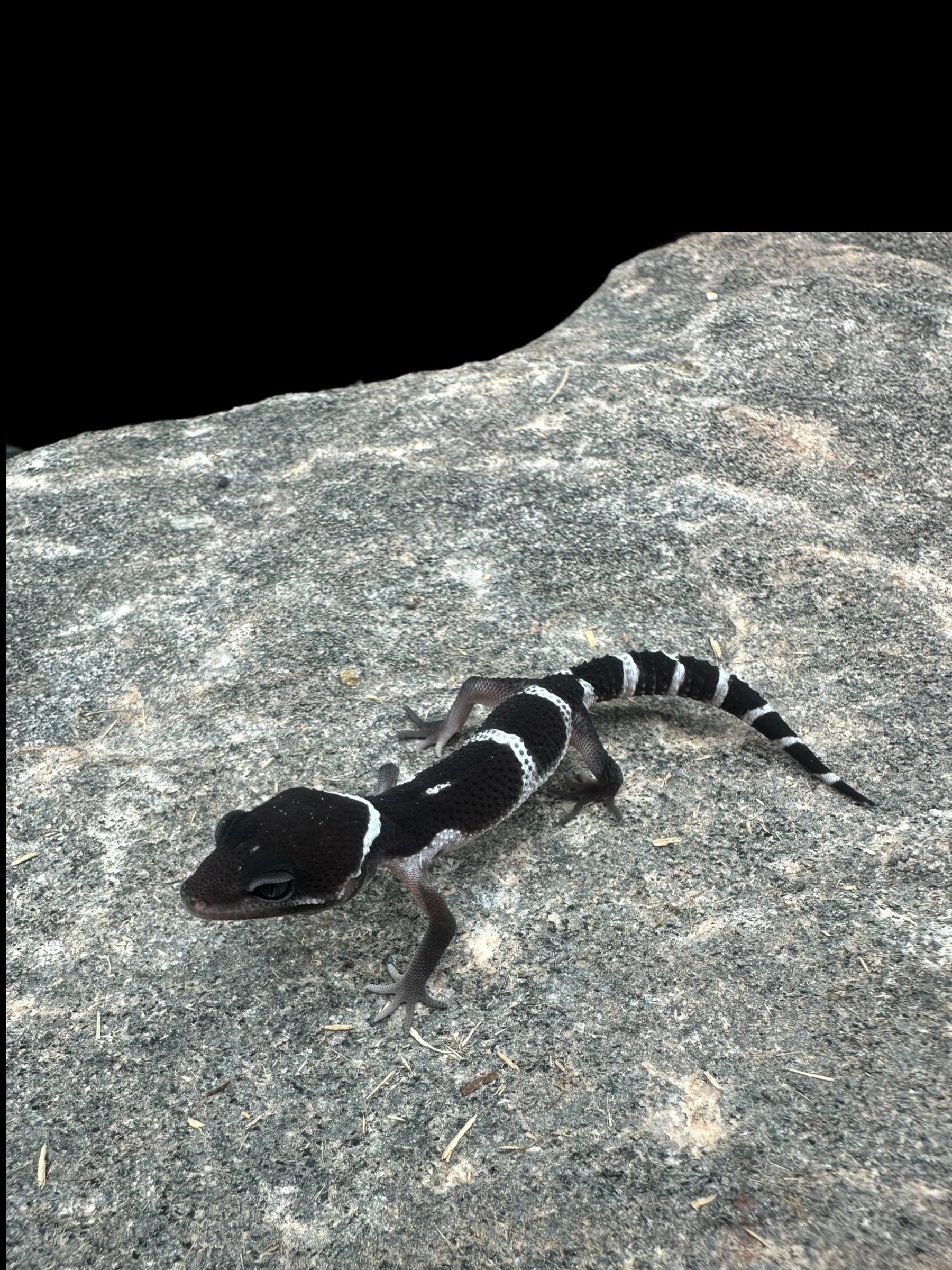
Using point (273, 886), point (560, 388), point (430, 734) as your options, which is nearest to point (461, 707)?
point (430, 734)

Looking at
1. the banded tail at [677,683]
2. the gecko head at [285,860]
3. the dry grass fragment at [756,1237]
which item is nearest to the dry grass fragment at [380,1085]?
the gecko head at [285,860]

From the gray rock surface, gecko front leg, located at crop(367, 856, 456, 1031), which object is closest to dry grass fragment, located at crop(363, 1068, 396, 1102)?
the gray rock surface

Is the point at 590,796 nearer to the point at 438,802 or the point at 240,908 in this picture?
the point at 438,802

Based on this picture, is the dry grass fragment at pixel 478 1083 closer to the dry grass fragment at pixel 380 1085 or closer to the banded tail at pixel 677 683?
the dry grass fragment at pixel 380 1085

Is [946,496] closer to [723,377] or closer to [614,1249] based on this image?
[723,377]

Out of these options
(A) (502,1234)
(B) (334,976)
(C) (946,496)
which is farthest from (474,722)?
(C) (946,496)

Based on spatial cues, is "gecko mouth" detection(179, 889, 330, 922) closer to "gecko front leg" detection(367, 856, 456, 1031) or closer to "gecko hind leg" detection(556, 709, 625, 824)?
"gecko front leg" detection(367, 856, 456, 1031)
